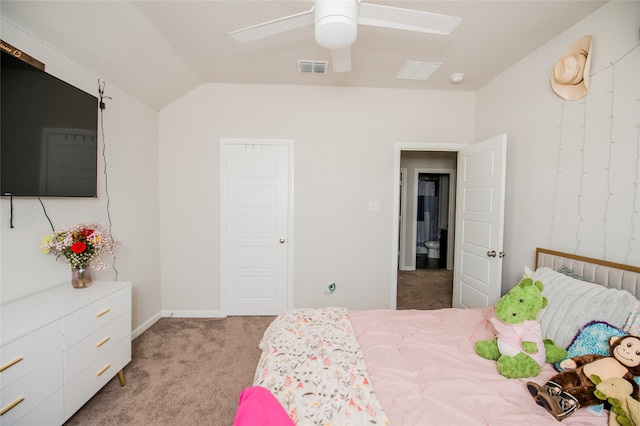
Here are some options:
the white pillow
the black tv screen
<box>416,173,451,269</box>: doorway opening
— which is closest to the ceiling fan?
the black tv screen

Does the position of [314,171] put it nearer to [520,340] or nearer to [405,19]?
[405,19]

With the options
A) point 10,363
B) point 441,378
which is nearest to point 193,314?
point 10,363

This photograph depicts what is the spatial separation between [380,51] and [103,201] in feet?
9.11

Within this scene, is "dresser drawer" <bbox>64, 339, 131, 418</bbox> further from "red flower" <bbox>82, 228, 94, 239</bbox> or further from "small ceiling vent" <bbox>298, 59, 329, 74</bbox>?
"small ceiling vent" <bbox>298, 59, 329, 74</bbox>

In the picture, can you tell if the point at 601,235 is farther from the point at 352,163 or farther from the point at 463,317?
the point at 352,163

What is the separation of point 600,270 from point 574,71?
1.40m

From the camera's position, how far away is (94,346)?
1.59m

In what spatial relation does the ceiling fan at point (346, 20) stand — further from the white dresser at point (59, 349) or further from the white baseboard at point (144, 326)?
the white baseboard at point (144, 326)

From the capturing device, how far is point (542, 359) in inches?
49.3

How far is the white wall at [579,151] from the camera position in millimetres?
1599

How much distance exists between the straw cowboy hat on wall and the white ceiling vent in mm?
947

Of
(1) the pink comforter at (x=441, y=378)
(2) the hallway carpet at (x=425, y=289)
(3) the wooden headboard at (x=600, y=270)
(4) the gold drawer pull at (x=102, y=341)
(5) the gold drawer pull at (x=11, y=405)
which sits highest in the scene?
(3) the wooden headboard at (x=600, y=270)

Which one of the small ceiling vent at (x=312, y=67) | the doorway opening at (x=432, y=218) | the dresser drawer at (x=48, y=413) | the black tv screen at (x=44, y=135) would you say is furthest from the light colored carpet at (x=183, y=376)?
the doorway opening at (x=432, y=218)

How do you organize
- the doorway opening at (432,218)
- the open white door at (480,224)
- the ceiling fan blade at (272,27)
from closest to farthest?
the ceiling fan blade at (272,27), the open white door at (480,224), the doorway opening at (432,218)
